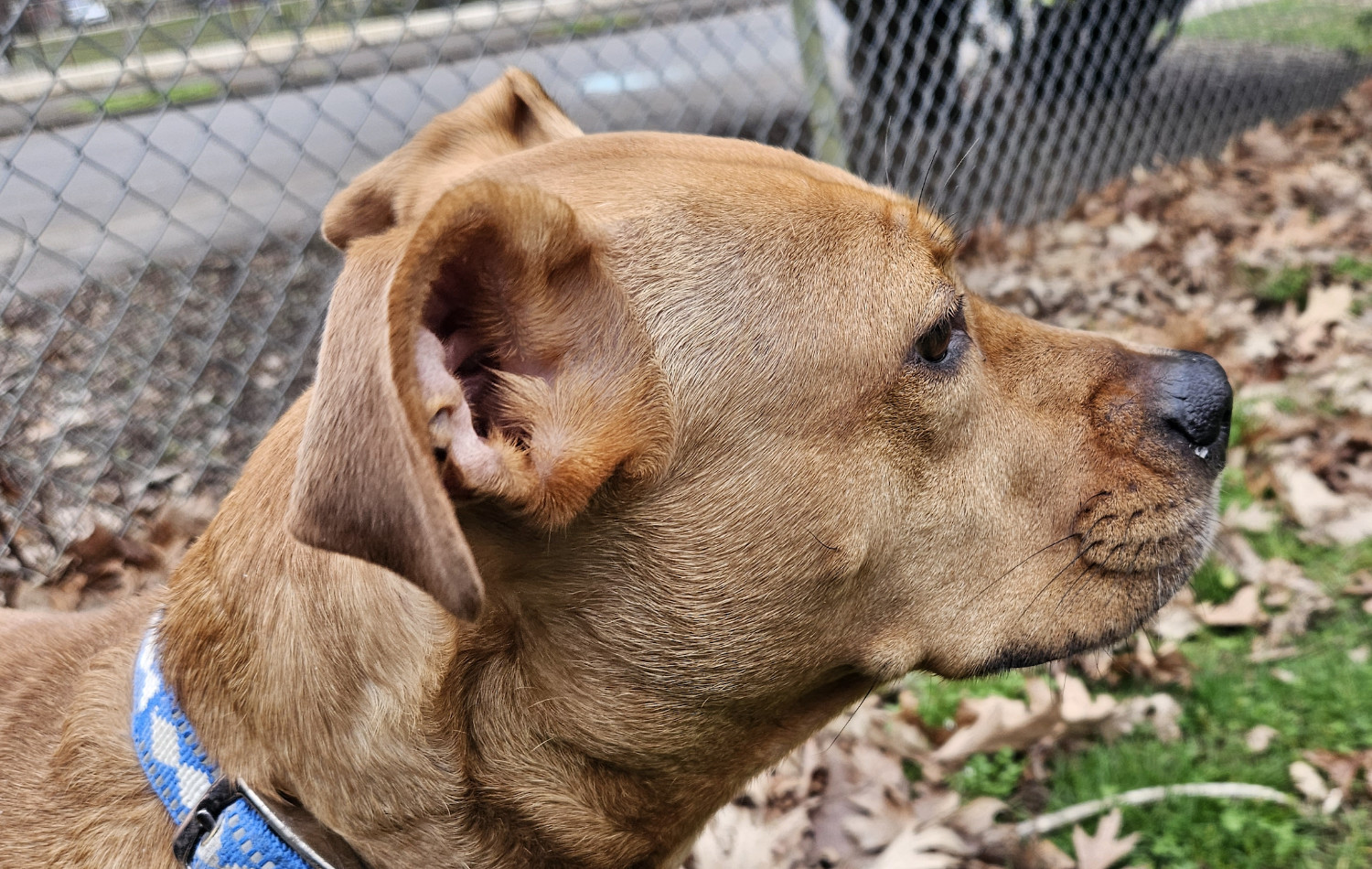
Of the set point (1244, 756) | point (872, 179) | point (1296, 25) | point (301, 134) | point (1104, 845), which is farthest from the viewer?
point (1296, 25)

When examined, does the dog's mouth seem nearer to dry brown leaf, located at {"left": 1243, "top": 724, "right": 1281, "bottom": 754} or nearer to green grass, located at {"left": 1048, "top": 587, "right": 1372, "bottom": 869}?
green grass, located at {"left": 1048, "top": 587, "right": 1372, "bottom": 869}

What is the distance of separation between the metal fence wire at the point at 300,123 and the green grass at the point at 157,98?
30 mm

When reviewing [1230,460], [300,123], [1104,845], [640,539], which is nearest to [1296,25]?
[1230,460]

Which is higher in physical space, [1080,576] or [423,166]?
[423,166]

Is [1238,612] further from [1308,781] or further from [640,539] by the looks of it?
[640,539]

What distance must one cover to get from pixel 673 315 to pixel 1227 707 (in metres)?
2.40

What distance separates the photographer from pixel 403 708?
5.84 ft

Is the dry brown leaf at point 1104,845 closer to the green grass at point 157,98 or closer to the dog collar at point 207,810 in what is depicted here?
the dog collar at point 207,810

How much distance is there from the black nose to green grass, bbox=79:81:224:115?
13.6 ft

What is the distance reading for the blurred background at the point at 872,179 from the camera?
3.50 metres

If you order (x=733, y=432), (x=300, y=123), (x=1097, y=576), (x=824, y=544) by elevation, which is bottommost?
(x=300, y=123)

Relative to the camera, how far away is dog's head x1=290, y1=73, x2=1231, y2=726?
4.81 ft

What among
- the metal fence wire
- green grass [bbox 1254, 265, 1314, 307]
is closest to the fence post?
the metal fence wire

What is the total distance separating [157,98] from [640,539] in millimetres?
4047
